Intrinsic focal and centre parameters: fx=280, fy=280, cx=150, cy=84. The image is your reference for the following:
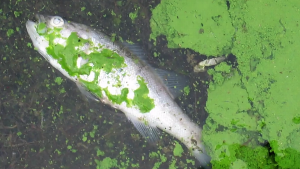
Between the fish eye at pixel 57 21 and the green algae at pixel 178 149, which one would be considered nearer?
the fish eye at pixel 57 21

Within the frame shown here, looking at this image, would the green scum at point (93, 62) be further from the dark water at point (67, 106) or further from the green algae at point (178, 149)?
the green algae at point (178, 149)

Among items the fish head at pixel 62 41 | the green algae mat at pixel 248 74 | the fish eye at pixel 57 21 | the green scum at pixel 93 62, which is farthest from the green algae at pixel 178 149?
the fish eye at pixel 57 21

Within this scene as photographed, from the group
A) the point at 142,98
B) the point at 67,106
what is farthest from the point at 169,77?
the point at 67,106

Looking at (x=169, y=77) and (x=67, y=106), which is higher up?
(x=169, y=77)

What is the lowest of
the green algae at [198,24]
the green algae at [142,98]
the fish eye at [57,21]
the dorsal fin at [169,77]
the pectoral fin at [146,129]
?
the pectoral fin at [146,129]

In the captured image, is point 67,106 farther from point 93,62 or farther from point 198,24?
point 198,24

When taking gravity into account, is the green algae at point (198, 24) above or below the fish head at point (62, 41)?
above

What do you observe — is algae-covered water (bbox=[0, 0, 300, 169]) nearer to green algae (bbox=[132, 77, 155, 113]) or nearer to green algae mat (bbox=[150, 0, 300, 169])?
green algae mat (bbox=[150, 0, 300, 169])

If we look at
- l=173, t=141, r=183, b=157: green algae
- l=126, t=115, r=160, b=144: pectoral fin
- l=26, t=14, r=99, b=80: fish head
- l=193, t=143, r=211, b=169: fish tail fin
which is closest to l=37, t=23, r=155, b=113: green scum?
l=26, t=14, r=99, b=80: fish head
